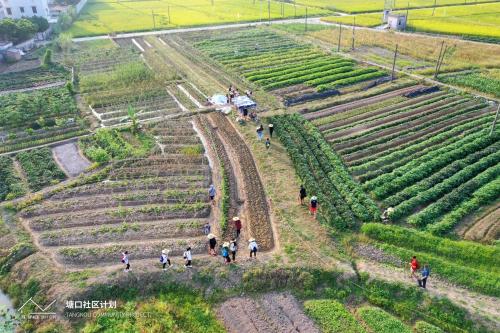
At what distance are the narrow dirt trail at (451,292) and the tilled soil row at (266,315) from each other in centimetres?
366

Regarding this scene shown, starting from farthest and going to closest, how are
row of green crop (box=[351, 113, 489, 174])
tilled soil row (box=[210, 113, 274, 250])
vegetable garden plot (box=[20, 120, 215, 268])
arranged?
row of green crop (box=[351, 113, 489, 174])
tilled soil row (box=[210, 113, 274, 250])
vegetable garden plot (box=[20, 120, 215, 268])

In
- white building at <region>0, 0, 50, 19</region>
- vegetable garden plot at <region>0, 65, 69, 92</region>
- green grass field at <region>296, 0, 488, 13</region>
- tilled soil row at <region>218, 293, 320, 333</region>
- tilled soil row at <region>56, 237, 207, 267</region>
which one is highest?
white building at <region>0, 0, 50, 19</region>

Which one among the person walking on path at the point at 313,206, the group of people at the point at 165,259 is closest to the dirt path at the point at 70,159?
the group of people at the point at 165,259

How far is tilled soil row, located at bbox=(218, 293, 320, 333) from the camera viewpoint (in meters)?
15.4

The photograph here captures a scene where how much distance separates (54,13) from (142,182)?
62.7 metres

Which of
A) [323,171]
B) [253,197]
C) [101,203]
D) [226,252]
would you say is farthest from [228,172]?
[226,252]

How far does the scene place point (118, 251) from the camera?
736 inches

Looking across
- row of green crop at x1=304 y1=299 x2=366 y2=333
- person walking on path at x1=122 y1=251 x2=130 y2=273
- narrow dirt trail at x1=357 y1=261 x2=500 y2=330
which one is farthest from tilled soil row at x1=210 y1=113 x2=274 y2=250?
person walking on path at x1=122 y1=251 x2=130 y2=273

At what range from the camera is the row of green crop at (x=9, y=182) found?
2294 centimetres

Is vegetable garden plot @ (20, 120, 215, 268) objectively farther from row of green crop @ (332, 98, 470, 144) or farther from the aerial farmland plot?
row of green crop @ (332, 98, 470, 144)

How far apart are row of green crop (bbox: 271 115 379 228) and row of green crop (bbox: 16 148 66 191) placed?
1454 centimetres

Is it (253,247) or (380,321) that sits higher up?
(253,247)

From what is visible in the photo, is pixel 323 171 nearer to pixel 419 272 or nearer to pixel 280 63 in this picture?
pixel 419 272

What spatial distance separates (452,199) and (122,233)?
16930 mm
